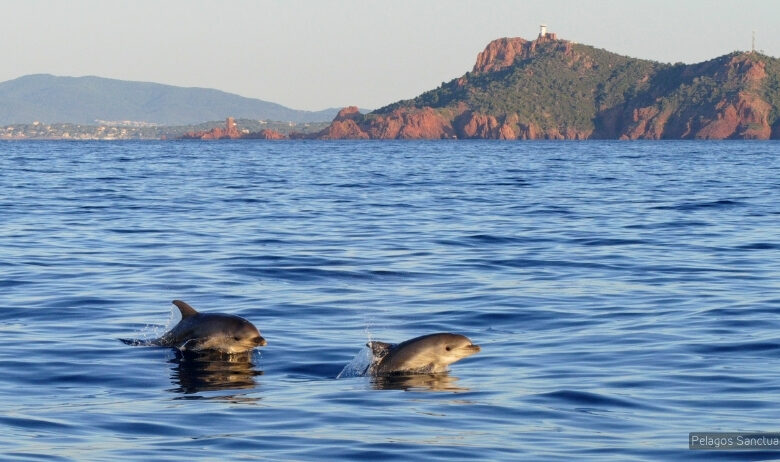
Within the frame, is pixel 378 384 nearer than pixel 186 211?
Yes

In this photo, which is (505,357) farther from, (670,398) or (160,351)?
(160,351)

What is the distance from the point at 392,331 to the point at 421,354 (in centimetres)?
277

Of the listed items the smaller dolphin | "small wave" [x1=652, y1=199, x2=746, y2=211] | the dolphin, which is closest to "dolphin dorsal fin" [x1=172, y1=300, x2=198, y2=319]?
the dolphin

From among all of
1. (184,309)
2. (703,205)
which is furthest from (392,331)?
(703,205)

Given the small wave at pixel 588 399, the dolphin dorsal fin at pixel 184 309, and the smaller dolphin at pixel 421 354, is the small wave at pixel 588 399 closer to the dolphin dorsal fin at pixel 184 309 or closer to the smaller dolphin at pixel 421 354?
the smaller dolphin at pixel 421 354

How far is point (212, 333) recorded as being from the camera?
14.0m

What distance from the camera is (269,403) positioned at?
1152cm

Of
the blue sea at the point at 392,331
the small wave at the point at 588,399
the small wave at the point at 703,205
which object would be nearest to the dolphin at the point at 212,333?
the blue sea at the point at 392,331

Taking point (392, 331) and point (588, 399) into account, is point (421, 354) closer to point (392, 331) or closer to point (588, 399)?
point (588, 399)

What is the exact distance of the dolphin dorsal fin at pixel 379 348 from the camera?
42.4 feet

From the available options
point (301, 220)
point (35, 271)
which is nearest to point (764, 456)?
point (35, 271)

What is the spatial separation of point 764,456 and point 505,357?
4.90 meters

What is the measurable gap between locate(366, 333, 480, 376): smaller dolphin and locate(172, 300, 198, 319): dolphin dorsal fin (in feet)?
8.55

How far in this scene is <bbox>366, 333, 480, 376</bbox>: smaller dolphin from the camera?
12938mm
